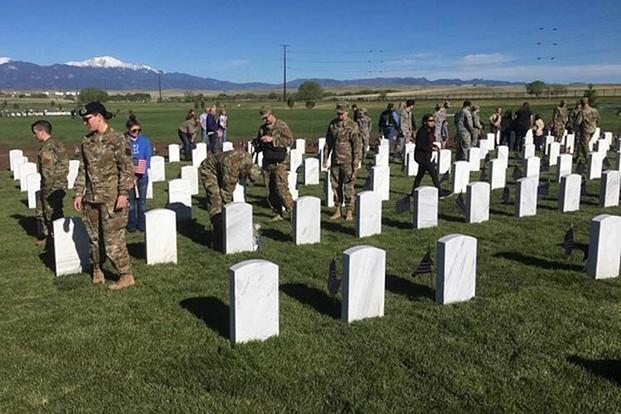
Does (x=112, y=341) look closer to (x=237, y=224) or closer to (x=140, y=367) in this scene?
(x=140, y=367)

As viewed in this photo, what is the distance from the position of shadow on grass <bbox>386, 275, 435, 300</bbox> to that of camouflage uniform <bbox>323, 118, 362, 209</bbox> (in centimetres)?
356

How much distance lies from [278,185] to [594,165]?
914 cm

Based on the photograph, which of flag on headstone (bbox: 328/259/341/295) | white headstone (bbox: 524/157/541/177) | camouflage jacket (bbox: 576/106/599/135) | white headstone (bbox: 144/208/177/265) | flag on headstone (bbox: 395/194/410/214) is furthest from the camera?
camouflage jacket (bbox: 576/106/599/135)

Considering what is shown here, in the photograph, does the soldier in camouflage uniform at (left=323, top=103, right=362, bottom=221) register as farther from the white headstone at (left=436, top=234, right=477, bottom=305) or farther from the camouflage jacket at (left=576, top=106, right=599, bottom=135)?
the camouflage jacket at (left=576, top=106, right=599, bottom=135)

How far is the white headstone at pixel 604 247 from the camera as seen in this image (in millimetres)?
7090

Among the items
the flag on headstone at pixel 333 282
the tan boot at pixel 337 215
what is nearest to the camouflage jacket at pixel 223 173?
the tan boot at pixel 337 215

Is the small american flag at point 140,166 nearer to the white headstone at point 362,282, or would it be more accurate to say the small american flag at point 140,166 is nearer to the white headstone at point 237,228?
the white headstone at point 237,228

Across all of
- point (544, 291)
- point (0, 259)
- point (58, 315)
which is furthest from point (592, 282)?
point (0, 259)

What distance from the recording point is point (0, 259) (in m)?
8.52

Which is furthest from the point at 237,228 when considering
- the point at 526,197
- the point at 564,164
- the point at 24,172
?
the point at 564,164

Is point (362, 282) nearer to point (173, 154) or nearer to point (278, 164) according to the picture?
point (278, 164)

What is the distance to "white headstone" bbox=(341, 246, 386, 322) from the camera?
5.86m

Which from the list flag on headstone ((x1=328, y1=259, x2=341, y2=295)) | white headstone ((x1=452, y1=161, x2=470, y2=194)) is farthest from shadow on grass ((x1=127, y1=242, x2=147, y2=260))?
white headstone ((x1=452, y1=161, x2=470, y2=194))

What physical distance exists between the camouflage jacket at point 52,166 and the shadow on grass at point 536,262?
20.8ft
